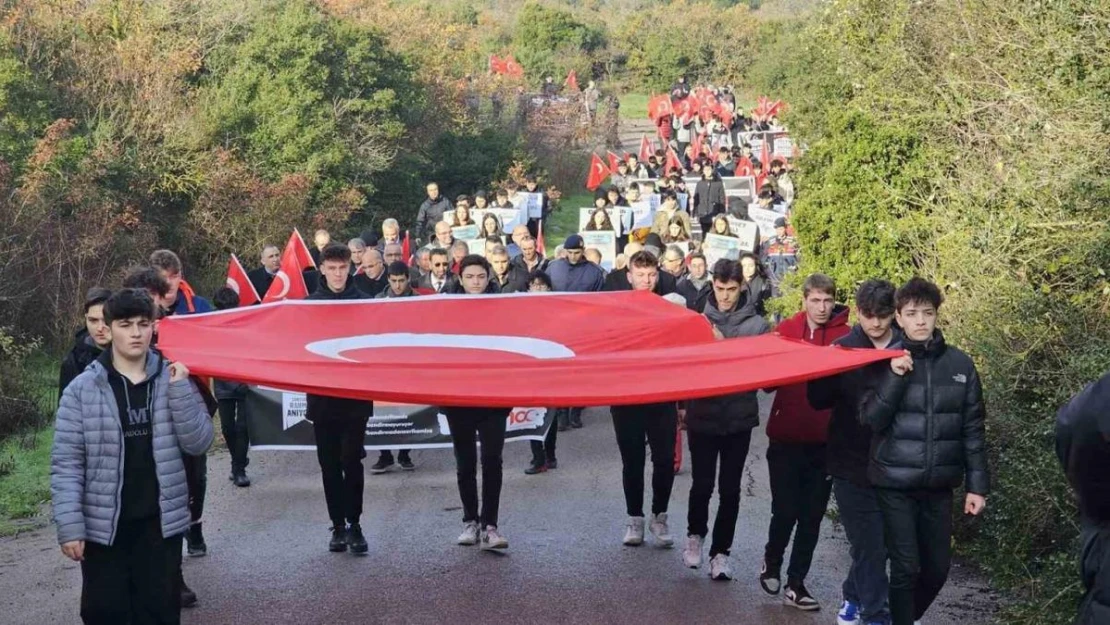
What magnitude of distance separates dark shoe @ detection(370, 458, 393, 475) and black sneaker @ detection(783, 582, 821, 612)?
4.94 m

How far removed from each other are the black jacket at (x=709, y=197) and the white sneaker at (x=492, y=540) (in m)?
19.1

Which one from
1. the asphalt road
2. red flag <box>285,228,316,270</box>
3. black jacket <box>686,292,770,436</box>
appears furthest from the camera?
red flag <box>285,228,316,270</box>

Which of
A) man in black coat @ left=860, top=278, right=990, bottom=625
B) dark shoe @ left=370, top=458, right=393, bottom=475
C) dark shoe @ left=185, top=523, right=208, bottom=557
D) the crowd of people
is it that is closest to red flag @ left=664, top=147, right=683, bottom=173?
dark shoe @ left=370, top=458, right=393, bottom=475

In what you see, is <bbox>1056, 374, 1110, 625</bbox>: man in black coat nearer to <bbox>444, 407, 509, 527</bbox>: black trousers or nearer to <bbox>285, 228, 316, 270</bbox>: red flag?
<bbox>444, 407, 509, 527</bbox>: black trousers

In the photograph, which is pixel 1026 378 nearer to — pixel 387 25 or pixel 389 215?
pixel 389 215

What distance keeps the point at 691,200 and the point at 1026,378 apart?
67.4ft

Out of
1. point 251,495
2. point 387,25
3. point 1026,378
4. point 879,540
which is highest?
point 387,25

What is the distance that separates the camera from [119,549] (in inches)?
245

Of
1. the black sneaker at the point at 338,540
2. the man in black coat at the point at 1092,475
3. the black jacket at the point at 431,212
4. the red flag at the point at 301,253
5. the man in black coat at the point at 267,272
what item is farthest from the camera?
the black jacket at the point at 431,212

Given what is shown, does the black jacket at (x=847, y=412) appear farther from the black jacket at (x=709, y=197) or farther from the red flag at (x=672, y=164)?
the red flag at (x=672, y=164)

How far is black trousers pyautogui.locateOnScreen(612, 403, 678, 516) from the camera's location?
29.9 feet

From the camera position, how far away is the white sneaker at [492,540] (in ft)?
29.9

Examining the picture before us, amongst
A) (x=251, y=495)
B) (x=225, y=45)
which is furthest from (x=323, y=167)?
(x=251, y=495)

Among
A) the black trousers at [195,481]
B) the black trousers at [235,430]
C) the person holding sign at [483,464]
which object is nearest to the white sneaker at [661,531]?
the person holding sign at [483,464]
